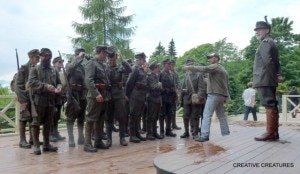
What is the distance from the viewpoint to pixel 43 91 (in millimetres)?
5914

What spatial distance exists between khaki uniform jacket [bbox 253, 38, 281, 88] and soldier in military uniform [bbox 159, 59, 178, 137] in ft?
10.4

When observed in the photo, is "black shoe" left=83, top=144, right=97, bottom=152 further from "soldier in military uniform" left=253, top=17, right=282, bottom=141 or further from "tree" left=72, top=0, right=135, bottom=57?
"tree" left=72, top=0, right=135, bottom=57

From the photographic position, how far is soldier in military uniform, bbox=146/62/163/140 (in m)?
7.58

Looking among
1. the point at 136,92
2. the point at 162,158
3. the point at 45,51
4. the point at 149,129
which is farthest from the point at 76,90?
the point at 162,158

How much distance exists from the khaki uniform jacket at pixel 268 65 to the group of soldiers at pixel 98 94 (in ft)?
8.02

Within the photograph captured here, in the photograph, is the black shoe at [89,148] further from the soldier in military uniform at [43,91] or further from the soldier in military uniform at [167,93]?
the soldier in military uniform at [167,93]

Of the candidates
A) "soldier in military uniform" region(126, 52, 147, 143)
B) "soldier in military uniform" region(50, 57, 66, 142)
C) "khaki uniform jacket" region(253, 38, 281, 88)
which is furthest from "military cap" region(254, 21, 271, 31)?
"soldier in military uniform" region(50, 57, 66, 142)

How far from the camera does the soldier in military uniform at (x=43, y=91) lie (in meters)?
5.86

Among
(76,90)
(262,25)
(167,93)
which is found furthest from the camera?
(167,93)

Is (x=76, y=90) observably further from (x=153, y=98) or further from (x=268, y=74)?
(x=268, y=74)

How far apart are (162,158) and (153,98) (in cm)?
362

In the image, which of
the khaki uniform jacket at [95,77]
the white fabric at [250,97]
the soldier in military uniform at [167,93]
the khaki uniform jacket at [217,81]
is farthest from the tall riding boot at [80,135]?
the white fabric at [250,97]

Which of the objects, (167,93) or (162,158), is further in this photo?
(167,93)

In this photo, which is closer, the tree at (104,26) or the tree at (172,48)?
the tree at (104,26)
